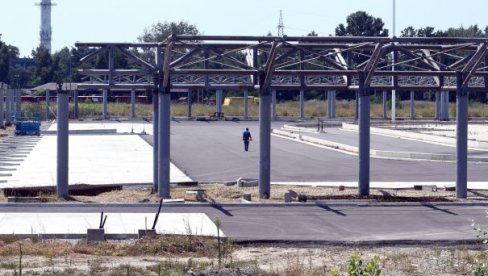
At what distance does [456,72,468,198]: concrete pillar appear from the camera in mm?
27094

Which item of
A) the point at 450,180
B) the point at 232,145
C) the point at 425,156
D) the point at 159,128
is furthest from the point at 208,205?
the point at 232,145

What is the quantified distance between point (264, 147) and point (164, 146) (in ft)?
8.51

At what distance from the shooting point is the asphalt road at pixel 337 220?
1973 cm

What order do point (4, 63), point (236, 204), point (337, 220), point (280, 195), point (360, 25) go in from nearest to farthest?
point (337, 220)
point (236, 204)
point (280, 195)
point (360, 25)
point (4, 63)

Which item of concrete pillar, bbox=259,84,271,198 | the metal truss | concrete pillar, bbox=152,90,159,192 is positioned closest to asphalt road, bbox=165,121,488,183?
concrete pillar, bbox=152,90,159,192

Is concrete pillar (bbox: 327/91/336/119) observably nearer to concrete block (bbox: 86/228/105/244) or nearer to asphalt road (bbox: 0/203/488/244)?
asphalt road (bbox: 0/203/488/244)

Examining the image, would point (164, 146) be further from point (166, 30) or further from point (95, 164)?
point (166, 30)

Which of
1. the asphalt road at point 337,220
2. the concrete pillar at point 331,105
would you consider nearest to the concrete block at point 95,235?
the asphalt road at point 337,220

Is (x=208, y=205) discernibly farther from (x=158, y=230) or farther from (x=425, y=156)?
(x=425, y=156)

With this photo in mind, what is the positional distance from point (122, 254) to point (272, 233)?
155 inches

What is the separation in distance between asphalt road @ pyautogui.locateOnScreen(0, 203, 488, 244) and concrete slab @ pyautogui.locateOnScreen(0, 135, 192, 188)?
28.3 ft

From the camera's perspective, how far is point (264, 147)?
26984mm

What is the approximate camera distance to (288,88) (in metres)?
28.3

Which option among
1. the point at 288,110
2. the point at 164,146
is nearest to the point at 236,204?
the point at 164,146
